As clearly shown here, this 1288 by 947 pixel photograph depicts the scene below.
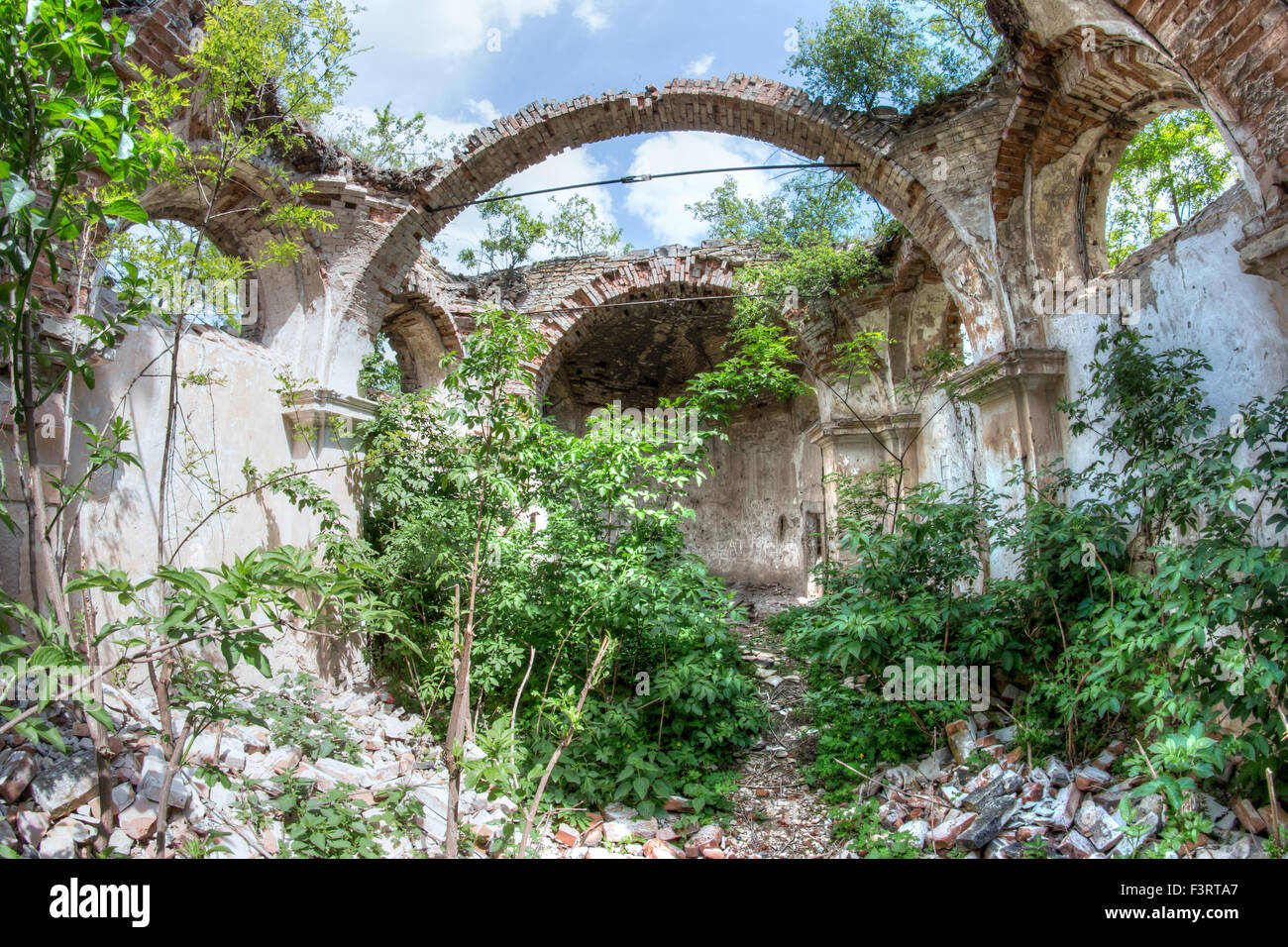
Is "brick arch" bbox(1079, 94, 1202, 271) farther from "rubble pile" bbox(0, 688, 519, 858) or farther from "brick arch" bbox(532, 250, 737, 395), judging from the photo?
"rubble pile" bbox(0, 688, 519, 858)

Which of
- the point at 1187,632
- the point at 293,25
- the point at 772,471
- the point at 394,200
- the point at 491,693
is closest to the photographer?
the point at 1187,632

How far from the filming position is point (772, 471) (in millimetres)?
13695

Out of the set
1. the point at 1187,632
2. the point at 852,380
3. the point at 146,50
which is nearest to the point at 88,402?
the point at 146,50

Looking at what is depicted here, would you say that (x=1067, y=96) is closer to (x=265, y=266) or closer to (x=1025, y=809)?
(x=1025, y=809)

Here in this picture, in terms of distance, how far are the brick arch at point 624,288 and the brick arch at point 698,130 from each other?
2.72 m

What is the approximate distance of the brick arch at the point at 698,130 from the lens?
21.0 feet

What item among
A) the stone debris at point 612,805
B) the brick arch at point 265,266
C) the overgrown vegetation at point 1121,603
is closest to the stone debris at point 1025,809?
the stone debris at point 612,805

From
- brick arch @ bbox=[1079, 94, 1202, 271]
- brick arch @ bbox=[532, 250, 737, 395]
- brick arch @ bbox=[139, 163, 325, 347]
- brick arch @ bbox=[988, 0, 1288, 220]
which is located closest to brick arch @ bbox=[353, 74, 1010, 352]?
brick arch @ bbox=[139, 163, 325, 347]

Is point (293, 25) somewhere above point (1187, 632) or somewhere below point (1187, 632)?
above

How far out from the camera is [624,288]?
10227 millimetres
